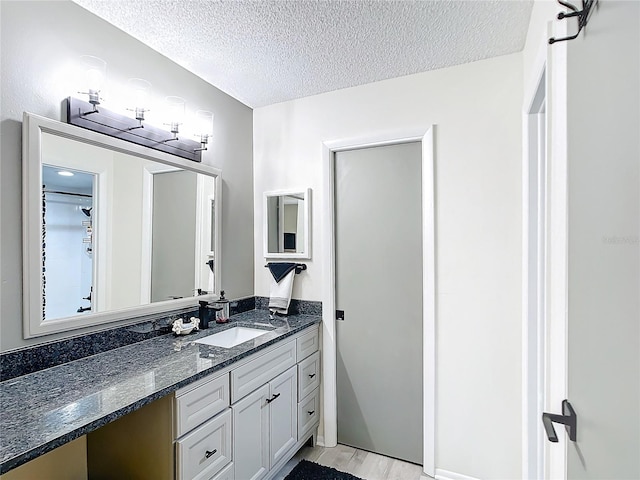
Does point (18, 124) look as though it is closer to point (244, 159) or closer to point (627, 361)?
point (244, 159)

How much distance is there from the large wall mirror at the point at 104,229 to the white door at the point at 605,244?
182 centimetres

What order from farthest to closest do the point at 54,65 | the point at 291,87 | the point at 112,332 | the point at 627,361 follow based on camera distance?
the point at 291,87
the point at 112,332
the point at 54,65
the point at 627,361

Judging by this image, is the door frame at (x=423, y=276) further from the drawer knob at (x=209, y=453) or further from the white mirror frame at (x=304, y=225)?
the drawer knob at (x=209, y=453)

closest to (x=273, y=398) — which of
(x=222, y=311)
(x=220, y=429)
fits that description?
(x=220, y=429)

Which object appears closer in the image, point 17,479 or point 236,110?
point 17,479

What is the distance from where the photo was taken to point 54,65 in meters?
1.44

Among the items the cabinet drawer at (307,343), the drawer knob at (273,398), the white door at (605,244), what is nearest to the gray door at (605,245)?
the white door at (605,244)

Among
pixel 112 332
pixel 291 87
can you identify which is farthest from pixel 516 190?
pixel 112 332

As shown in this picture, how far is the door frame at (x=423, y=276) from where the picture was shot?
208 cm

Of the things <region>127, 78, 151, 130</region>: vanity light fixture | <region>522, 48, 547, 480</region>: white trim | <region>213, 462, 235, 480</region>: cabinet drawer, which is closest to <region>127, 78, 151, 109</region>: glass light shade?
<region>127, 78, 151, 130</region>: vanity light fixture

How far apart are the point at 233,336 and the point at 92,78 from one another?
61.8 inches

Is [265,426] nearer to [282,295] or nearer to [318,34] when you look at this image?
[282,295]

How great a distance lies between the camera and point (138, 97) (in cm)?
174

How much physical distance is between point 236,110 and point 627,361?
2584 mm
